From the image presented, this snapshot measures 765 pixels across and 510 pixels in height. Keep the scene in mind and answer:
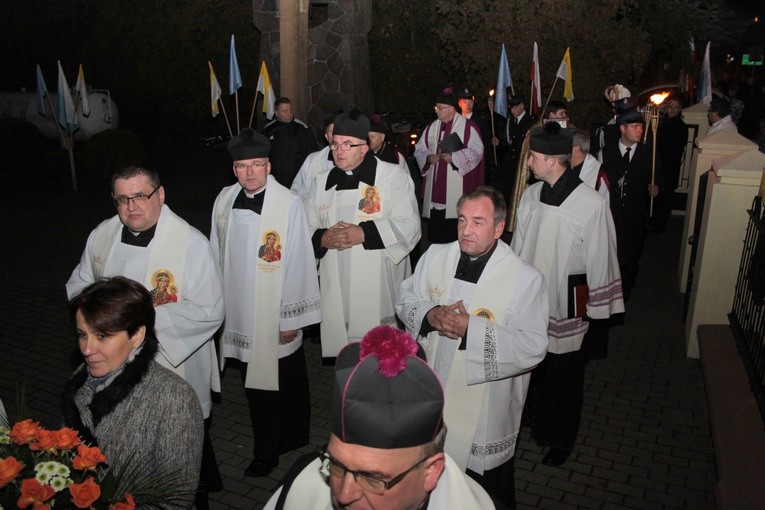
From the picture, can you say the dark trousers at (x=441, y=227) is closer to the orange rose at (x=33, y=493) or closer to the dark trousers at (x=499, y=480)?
the dark trousers at (x=499, y=480)

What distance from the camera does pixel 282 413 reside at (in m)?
5.54

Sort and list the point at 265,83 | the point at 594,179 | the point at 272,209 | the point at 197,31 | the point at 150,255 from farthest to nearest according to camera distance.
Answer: the point at 197,31, the point at 265,83, the point at 594,179, the point at 272,209, the point at 150,255

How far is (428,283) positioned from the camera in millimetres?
4410

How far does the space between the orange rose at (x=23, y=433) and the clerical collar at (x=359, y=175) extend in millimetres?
3730

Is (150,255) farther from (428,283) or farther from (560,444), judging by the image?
(560,444)

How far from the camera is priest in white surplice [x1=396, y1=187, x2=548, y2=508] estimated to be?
4059mm

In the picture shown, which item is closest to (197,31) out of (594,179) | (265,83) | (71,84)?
(71,84)

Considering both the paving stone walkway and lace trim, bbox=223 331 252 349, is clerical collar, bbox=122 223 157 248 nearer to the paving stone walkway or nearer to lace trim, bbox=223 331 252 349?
the paving stone walkway

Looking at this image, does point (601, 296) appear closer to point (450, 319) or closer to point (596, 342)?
point (450, 319)

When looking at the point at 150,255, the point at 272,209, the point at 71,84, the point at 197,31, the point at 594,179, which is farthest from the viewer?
the point at 71,84

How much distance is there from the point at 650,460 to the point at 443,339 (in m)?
2.33

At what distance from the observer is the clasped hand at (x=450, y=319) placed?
4.03 m

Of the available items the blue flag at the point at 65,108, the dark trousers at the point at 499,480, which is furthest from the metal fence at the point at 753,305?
the blue flag at the point at 65,108

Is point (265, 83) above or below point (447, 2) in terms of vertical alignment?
below
